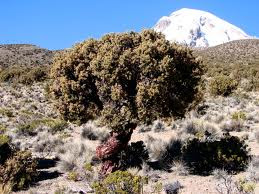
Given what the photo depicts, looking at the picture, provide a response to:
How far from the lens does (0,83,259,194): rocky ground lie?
14.6 m

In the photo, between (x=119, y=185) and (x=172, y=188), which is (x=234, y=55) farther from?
(x=119, y=185)

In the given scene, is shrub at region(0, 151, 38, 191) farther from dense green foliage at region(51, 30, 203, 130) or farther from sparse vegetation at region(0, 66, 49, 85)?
sparse vegetation at region(0, 66, 49, 85)

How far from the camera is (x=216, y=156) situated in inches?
634

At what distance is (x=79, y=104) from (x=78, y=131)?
11.1 metres

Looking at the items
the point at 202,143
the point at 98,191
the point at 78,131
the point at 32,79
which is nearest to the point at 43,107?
the point at 78,131

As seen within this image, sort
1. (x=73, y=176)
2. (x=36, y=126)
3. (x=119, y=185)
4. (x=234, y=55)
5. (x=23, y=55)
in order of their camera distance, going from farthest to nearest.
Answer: (x=23, y=55) → (x=234, y=55) → (x=36, y=126) → (x=73, y=176) → (x=119, y=185)

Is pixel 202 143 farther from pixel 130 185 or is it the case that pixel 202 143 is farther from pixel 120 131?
pixel 130 185

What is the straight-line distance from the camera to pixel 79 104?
1653 cm

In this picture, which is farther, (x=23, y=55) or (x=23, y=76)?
(x=23, y=55)

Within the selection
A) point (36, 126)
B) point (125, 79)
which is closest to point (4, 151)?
point (125, 79)

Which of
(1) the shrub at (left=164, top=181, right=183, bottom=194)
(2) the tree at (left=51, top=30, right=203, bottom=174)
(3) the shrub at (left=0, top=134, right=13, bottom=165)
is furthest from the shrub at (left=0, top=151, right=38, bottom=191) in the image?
(1) the shrub at (left=164, top=181, right=183, bottom=194)

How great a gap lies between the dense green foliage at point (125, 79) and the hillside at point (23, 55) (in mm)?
76513

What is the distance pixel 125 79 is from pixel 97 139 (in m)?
8.36

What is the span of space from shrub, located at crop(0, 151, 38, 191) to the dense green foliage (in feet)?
7.43
